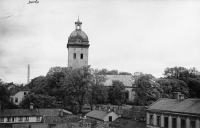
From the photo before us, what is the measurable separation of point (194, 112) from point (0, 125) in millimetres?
38047

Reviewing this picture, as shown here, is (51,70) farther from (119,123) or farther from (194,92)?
(194,92)

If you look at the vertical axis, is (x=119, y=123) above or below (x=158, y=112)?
below

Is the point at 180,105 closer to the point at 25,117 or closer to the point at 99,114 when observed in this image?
the point at 99,114

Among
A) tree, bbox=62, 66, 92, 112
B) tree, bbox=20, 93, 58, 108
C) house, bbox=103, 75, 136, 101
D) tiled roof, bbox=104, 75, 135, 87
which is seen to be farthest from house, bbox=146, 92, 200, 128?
tiled roof, bbox=104, 75, 135, 87

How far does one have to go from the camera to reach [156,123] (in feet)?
137

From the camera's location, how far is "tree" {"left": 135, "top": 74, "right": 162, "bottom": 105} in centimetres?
7625

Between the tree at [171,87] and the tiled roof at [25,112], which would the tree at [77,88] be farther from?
the tree at [171,87]

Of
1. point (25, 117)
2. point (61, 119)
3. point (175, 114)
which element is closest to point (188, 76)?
point (61, 119)

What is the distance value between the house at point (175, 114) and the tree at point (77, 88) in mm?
27095

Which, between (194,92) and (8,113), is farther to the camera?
(194,92)

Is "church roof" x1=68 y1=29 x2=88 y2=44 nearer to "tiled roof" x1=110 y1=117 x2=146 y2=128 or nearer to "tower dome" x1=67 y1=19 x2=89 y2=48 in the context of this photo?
"tower dome" x1=67 y1=19 x2=89 y2=48

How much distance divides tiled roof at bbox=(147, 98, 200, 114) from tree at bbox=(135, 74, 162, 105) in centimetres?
3121

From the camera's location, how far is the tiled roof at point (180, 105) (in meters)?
36.2

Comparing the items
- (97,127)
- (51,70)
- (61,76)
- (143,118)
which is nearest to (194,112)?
(143,118)
